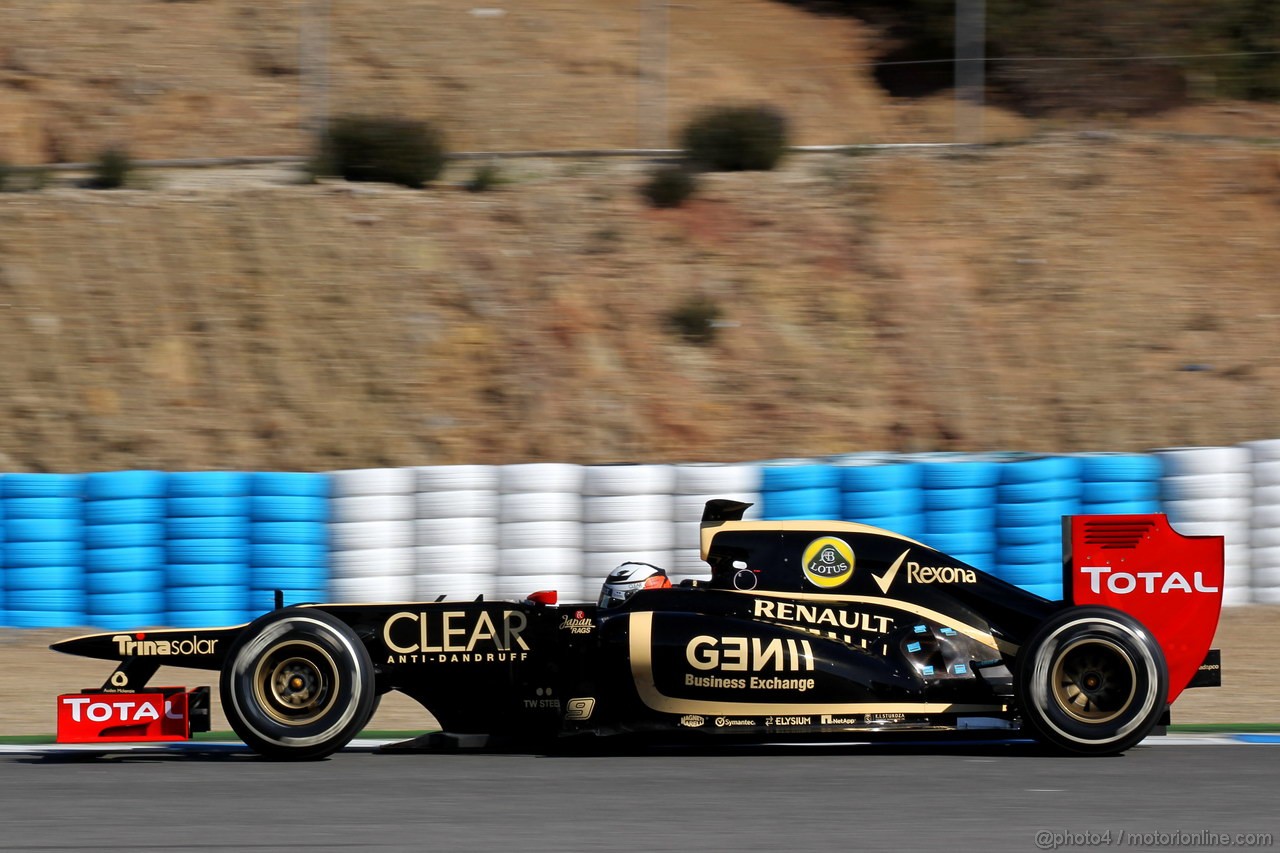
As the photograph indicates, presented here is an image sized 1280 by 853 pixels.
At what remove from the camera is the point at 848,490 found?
1180cm

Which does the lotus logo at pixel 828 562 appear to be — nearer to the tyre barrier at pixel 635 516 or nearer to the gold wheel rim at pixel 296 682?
the gold wheel rim at pixel 296 682

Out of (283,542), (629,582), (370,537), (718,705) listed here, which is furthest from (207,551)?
(718,705)

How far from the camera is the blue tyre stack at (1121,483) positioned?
12.1 metres

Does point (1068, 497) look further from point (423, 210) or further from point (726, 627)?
point (423, 210)

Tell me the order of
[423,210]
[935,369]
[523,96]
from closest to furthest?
1. [935,369]
2. [423,210]
3. [523,96]

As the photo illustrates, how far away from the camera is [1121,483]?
39.7 feet

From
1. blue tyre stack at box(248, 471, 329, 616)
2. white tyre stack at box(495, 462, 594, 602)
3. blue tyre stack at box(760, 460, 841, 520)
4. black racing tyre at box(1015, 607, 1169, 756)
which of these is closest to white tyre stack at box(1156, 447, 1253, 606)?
blue tyre stack at box(760, 460, 841, 520)

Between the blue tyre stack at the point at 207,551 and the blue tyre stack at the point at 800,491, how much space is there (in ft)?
13.4

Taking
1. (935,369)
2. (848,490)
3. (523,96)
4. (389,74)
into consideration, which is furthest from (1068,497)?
(389,74)

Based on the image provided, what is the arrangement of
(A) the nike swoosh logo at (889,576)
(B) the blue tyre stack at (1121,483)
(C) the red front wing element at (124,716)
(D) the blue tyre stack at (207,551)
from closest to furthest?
(C) the red front wing element at (124,716)
(A) the nike swoosh logo at (889,576)
(D) the blue tyre stack at (207,551)
(B) the blue tyre stack at (1121,483)

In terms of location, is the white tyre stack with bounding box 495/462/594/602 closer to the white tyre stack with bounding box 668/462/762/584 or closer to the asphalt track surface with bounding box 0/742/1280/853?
the white tyre stack with bounding box 668/462/762/584

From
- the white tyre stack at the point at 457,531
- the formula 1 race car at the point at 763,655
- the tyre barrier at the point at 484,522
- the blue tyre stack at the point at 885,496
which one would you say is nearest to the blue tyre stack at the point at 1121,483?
the tyre barrier at the point at 484,522

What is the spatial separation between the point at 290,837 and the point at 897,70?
2030cm

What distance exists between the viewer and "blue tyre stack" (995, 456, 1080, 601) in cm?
1174
